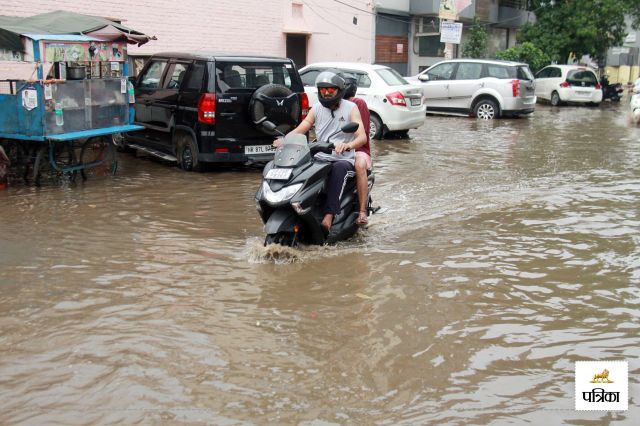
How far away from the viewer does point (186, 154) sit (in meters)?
11.1

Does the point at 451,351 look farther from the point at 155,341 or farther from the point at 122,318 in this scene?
the point at 122,318

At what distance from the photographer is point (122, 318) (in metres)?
5.11

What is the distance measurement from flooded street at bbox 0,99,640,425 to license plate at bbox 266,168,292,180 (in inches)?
24.8

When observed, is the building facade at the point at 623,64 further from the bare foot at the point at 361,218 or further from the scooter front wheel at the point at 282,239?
the scooter front wheel at the point at 282,239

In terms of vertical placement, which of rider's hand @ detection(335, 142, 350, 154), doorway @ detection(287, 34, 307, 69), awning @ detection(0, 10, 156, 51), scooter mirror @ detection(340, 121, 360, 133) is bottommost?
rider's hand @ detection(335, 142, 350, 154)

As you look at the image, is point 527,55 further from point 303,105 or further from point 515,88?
point 303,105

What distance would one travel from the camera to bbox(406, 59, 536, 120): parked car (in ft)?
66.5

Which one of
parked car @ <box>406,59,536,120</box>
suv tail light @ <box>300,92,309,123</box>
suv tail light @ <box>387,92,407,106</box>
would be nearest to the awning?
suv tail light @ <box>300,92,309,123</box>

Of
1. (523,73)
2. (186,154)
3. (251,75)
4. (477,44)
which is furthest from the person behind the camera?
(477,44)

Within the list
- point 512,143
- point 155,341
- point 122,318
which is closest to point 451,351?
point 155,341

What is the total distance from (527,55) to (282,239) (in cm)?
2624

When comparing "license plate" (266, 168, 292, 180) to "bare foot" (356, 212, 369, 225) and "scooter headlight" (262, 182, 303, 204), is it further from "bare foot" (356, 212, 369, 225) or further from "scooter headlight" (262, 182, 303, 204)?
"bare foot" (356, 212, 369, 225)

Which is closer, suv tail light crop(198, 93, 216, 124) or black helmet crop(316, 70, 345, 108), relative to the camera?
black helmet crop(316, 70, 345, 108)

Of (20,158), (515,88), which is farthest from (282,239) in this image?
(515,88)
